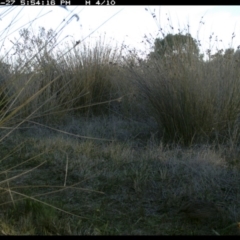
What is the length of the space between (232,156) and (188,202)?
1.42 m

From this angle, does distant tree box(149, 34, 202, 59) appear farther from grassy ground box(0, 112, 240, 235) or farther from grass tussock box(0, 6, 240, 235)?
grassy ground box(0, 112, 240, 235)

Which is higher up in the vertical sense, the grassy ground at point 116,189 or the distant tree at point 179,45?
the distant tree at point 179,45

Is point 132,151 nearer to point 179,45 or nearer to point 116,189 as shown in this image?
point 116,189

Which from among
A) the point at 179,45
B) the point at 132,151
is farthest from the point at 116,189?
the point at 179,45

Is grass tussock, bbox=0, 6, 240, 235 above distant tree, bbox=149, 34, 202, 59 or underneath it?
underneath

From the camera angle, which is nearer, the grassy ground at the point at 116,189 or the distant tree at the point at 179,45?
the grassy ground at the point at 116,189

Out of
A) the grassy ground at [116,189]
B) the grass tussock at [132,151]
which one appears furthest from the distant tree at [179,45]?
the grassy ground at [116,189]

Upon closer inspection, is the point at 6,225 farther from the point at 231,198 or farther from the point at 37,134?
the point at 37,134

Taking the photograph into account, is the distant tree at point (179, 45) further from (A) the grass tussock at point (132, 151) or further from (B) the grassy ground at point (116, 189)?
(B) the grassy ground at point (116, 189)

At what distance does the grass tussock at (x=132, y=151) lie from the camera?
→ 9.90 feet

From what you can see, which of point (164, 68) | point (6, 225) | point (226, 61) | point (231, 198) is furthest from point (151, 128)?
point (6, 225)

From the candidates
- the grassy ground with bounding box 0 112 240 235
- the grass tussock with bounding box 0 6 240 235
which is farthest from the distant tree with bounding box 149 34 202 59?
the grassy ground with bounding box 0 112 240 235

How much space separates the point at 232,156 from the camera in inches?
177

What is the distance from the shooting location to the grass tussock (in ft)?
9.90
